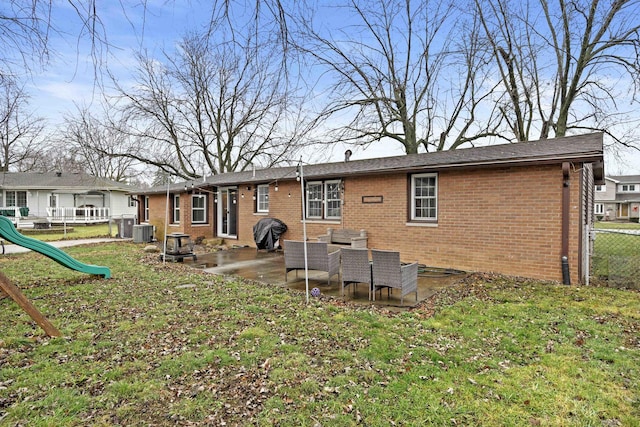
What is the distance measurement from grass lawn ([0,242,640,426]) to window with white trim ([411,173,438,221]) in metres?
3.67

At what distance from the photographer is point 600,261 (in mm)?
10258

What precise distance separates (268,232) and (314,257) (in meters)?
5.99

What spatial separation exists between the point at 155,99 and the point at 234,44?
2446 centimetres

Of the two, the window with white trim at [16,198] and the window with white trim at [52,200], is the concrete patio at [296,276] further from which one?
the window with white trim at [16,198]

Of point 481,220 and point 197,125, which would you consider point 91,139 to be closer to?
point 197,125

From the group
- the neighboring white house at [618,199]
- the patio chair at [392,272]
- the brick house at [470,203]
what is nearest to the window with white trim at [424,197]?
the brick house at [470,203]

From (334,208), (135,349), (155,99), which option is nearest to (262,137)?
(155,99)

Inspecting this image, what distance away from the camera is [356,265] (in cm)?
645

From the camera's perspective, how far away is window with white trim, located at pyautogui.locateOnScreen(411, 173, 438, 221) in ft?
32.0

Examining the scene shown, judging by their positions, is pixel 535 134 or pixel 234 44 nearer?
pixel 234 44

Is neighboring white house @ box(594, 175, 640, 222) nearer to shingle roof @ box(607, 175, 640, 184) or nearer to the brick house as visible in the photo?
shingle roof @ box(607, 175, 640, 184)

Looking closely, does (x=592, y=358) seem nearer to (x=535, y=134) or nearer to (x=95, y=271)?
(x=95, y=271)

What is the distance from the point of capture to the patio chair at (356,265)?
6343mm

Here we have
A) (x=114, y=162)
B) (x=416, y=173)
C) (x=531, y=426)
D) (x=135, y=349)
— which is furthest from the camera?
(x=114, y=162)
